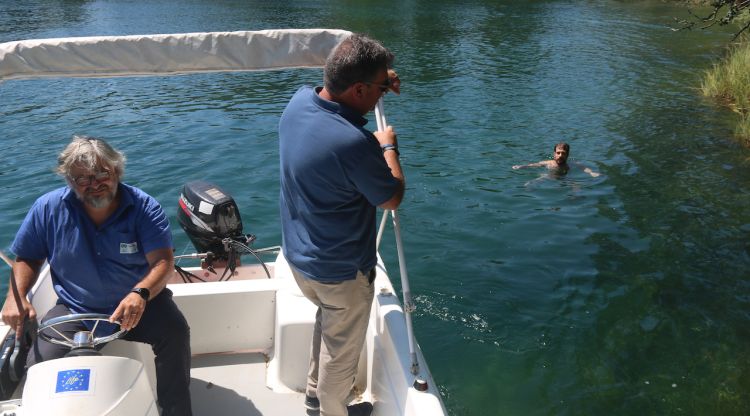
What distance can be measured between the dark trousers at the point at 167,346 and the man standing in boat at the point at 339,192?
0.69m

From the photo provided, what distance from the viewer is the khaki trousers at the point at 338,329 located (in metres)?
2.79

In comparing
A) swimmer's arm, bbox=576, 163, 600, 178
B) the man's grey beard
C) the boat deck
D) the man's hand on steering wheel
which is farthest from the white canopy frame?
swimmer's arm, bbox=576, 163, 600, 178

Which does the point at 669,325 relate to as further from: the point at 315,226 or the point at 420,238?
the point at 315,226

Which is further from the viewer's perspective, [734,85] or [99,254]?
[734,85]

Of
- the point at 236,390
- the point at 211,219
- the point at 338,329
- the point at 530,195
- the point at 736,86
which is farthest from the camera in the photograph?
the point at 736,86

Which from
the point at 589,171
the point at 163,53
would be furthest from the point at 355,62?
the point at 589,171

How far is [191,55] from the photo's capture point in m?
4.07

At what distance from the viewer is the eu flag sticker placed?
231cm

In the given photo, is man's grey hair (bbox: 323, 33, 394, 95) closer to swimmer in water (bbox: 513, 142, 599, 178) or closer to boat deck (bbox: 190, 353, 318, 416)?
boat deck (bbox: 190, 353, 318, 416)

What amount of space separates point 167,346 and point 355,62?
1673 mm

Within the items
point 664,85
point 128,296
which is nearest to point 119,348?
point 128,296

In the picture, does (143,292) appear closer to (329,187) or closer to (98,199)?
(98,199)

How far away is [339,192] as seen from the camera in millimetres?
2529

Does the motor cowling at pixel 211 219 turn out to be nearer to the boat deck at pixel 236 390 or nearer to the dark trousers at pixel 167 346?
the boat deck at pixel 236 390
